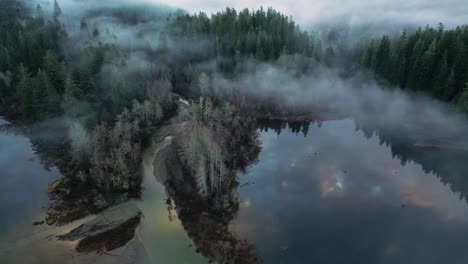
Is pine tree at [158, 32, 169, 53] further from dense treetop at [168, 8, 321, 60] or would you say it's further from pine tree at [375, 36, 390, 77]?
pine tree at [375, 36, 390, 77]

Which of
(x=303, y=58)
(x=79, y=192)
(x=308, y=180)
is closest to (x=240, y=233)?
(x=308, y=180)

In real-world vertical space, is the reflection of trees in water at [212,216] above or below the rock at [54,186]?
below

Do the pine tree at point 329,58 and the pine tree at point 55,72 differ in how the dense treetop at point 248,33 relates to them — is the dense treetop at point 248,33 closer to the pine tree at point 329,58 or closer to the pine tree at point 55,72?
the pine tree at point 329,58


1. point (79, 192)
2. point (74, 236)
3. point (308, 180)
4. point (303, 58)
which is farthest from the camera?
point (303, 58)

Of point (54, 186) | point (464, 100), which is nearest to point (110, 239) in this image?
point (54, 186)

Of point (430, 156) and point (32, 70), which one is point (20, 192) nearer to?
point (32, 70)

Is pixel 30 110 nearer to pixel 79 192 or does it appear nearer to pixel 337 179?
pixel 79 192

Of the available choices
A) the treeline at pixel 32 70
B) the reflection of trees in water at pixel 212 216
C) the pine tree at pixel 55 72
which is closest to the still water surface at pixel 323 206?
the reflection of trees in water at pixel 212 216
